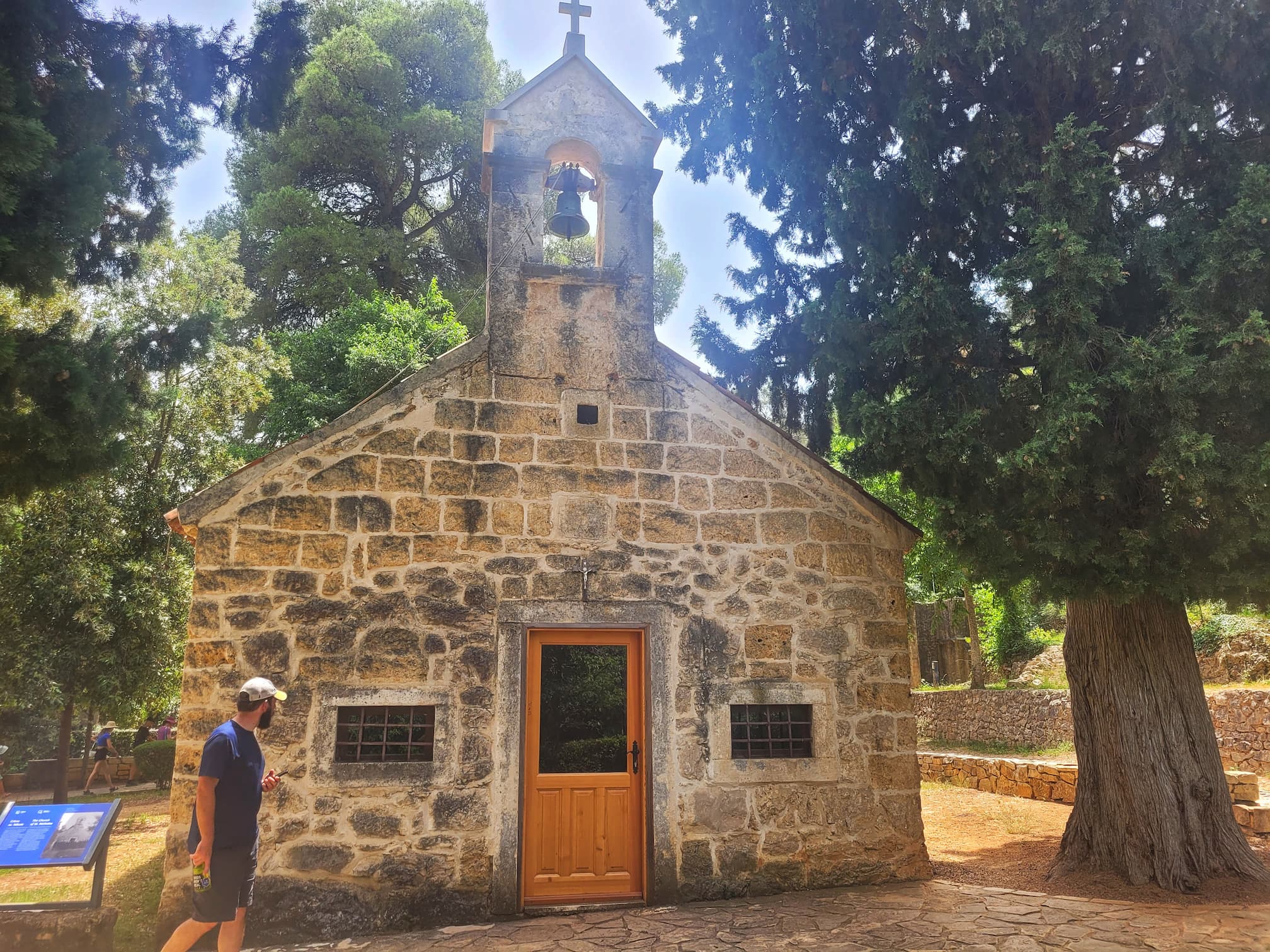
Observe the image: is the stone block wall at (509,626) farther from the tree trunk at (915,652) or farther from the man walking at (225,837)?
the tree trunk at (915,652)

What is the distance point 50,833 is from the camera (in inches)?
199

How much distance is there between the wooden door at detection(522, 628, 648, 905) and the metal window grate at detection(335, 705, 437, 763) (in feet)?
2.52

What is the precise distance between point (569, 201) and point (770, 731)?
16.0ft

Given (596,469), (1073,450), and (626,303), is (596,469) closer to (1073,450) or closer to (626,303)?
(626,303)

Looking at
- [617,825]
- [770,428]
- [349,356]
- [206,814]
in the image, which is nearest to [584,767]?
[617,825]

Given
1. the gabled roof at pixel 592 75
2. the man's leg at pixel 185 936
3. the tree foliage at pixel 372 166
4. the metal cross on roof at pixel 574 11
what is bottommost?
the man's leg at pixel 185 936

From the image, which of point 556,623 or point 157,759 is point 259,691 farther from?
point 157,759

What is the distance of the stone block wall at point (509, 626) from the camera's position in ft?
18.5

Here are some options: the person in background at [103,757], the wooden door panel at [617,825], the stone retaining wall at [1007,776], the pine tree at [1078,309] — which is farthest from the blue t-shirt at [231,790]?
the person in background at [103,757]

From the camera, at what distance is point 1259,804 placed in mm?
8484

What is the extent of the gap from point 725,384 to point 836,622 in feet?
9.83

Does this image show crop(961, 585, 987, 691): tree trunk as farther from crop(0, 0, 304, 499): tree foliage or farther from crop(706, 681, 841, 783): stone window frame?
crop(0, 0, 304, 499): tree foliage

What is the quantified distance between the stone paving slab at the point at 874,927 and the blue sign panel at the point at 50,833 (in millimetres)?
1330

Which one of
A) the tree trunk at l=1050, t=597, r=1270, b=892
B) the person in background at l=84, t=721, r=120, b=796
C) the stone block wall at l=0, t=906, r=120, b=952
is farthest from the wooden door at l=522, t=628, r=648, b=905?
the person in background at l=84, t=721, r=120, b=796
